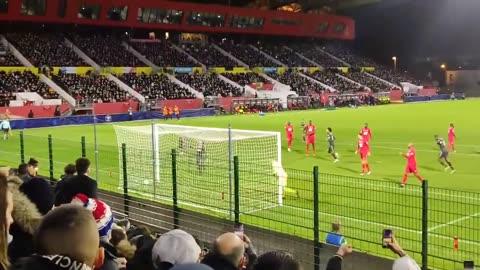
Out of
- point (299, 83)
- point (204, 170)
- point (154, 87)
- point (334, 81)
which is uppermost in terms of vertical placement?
point (334, 81)

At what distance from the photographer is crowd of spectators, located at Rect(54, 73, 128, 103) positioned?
56.0 metres

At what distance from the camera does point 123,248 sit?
4.78m

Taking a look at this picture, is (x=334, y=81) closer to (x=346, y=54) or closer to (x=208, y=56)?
(x=346, y=54)

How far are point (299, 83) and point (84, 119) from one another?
123ft

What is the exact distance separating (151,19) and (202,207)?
65230mm

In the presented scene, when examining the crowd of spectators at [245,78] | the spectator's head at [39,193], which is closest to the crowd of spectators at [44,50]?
the crowd of spectators at [245,78]

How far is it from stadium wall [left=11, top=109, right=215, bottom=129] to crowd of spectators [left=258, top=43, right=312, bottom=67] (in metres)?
33.3

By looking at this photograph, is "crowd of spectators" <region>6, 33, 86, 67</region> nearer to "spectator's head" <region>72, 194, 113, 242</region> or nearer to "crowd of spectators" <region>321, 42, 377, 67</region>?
"crowd of spectators" <region>321, 42, 377, 67</region>

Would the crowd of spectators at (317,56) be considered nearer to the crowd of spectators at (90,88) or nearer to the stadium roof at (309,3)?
the stadium roof at (309,3)

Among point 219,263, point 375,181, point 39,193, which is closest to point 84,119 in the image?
point 375,181

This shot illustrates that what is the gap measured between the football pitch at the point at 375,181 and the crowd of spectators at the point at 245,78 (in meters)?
25.6

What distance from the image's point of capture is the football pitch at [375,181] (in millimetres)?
11922

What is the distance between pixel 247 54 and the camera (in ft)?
281

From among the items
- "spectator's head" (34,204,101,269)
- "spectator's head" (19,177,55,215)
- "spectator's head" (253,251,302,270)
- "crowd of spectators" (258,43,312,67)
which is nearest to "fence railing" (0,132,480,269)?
"spectator's head" (19,177,55,215)
